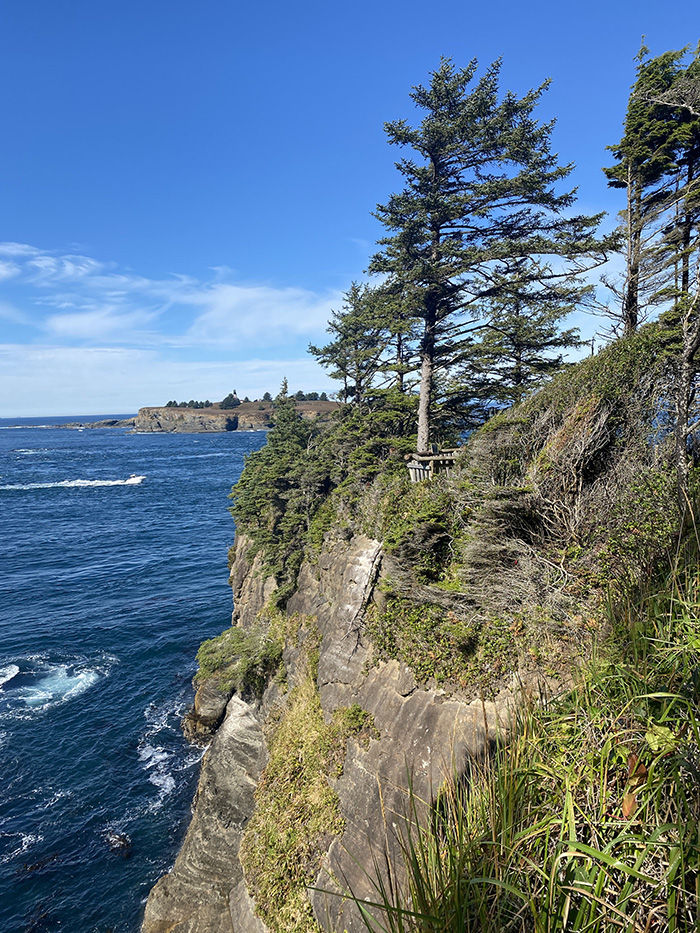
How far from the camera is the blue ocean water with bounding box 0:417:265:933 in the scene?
12.9 metres

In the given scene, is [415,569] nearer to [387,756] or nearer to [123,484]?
[387,756]

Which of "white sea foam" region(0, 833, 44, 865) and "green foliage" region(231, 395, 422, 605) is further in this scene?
"green foliage" region(231, 395, 422, 605)

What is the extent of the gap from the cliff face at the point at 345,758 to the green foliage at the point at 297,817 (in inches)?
9.2

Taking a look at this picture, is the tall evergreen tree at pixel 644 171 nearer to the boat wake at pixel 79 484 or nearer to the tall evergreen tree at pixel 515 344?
the tall evergreen tree at pixel 515 344

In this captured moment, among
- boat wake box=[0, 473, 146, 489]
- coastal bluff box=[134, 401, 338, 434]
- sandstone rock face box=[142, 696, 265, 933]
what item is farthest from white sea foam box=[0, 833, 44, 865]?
coastal bluff box=[134, 401, 338, 434]

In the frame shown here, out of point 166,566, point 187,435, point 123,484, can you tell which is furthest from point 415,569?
point 187,435

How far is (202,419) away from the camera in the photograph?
171750 millimetres

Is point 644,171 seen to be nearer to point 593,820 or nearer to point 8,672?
point 593,820

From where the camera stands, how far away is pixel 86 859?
43.9 ft

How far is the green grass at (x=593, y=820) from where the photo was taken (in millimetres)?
2209

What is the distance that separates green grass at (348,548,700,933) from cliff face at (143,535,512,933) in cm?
135

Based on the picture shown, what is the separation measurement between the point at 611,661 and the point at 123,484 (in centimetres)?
7185

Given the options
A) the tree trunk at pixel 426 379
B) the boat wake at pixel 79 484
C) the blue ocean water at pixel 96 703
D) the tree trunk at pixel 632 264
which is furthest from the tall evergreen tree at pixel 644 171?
the boat wake at pixel 79 484

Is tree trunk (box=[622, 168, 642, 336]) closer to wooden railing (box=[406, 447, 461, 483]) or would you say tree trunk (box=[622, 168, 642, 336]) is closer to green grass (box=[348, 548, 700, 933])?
wooden railing (box=[406, 447, 461, 483])
